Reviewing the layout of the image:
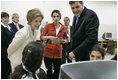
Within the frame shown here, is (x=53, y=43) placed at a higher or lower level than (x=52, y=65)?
higher

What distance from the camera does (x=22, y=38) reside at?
1.16 m

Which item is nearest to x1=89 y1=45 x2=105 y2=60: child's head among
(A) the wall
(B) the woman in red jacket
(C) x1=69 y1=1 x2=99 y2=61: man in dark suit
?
(C) x1=69 y1=1 x2=99 y2=61: man in dark suit

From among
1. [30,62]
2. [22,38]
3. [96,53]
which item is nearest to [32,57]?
[30,62]

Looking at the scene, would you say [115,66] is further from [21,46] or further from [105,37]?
[105,37]

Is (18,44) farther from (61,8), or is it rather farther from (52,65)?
(61,8)

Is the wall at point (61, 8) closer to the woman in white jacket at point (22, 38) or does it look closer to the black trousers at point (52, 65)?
the black trousers at point (52, 65)

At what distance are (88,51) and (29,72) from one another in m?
0.74

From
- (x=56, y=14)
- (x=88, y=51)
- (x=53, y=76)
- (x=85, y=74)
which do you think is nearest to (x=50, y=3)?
(x=56, y=14)

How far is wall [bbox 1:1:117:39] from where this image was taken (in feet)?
14.9

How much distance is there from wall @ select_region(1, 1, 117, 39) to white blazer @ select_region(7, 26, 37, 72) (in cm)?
366

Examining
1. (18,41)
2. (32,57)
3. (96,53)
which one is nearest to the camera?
(32,57)

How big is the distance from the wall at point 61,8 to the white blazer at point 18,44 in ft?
12.0

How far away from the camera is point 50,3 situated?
5.00 meters

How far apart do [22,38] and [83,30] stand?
62 centimetres
